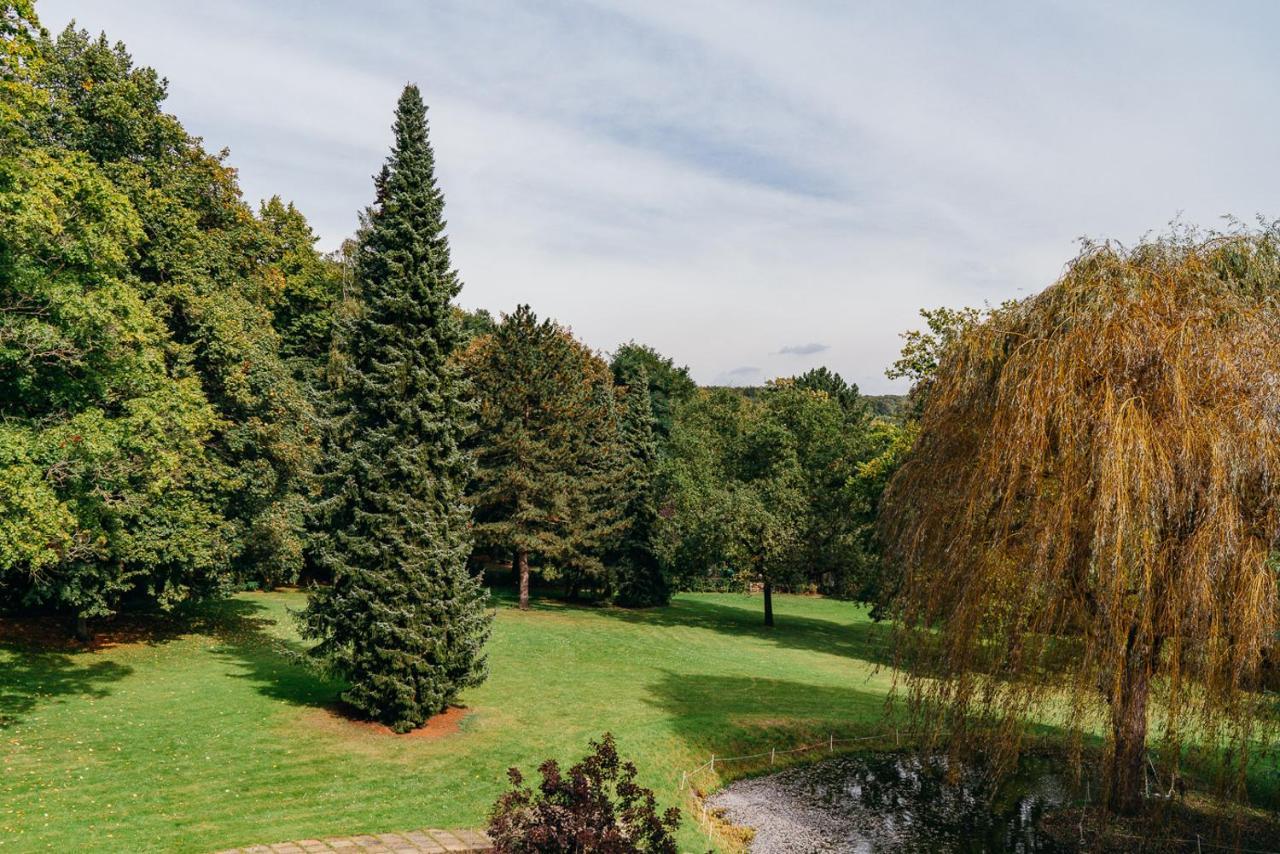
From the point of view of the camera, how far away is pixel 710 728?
66.9 ft

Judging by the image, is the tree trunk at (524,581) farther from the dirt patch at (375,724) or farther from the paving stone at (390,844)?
the paving stone at (390,844)

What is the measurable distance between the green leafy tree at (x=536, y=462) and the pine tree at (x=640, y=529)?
1.04 meters

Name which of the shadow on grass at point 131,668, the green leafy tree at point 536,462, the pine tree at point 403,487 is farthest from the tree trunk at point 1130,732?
the green leafy tree at point 536,462

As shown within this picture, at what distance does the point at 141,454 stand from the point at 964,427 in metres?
19.6

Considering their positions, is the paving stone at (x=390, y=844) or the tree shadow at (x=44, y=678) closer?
the paving stone at (x=390, y=844)

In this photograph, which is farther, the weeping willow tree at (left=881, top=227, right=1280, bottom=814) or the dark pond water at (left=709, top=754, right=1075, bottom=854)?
the dark pond water at (left=709, top=754, right=1075, bottom=854)

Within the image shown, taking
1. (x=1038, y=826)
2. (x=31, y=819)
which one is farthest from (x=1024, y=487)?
(x=31, y=819)

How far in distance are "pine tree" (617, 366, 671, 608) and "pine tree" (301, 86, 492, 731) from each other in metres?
22.5

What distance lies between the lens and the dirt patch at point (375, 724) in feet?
58.0

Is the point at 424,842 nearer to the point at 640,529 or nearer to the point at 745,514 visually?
the point at 745,514

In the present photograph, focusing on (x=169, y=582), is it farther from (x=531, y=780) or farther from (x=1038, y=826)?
(x=1038, y=826)

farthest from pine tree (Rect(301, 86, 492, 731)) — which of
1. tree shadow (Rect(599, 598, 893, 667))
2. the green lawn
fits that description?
tree shadow (Rect(599, 598, 893, 667))

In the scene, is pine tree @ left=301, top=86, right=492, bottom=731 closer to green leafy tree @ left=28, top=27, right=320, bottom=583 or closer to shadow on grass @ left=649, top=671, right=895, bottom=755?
shadow on grass @ left=649, top=671, right=895, bottom=755

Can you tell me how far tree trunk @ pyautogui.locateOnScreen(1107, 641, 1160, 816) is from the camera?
13.1 m
